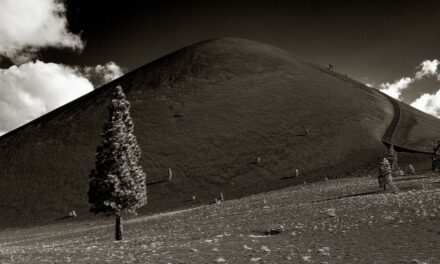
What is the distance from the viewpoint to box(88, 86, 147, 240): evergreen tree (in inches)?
1449

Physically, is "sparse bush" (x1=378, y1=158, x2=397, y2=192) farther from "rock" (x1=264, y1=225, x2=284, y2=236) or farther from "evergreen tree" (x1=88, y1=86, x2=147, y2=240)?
"evergreen tree" (x1=88, y1=86, x2=147, y2=240)

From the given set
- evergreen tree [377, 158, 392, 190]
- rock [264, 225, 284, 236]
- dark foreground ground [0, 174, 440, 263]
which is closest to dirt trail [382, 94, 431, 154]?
evergreen tree [377, 158, 392, 190]

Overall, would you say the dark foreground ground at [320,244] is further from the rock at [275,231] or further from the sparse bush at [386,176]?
the sparse bush at [386,176]

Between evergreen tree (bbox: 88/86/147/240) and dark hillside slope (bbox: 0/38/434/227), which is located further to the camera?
dark hillside slope (bbox: 0/38/434/227)

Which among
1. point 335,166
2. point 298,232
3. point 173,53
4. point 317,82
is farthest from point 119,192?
point 173,53

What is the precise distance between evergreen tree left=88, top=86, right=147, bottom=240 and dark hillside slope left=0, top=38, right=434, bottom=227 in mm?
40941

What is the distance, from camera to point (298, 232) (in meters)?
27.1

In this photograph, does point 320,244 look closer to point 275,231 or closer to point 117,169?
point 275,231

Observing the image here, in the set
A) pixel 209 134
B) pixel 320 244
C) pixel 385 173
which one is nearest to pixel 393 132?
pixel 209 134

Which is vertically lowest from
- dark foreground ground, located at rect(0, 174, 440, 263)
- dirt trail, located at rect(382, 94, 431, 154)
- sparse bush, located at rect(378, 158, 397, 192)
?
dark foreground ground, located at rect(0, 174, 440, 263)

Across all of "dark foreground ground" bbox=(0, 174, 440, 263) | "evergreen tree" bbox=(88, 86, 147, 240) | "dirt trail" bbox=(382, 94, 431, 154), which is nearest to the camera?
"dark foreground ground" bbox=(0, 174, 440, 263)

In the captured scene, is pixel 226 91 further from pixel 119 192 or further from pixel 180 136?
pixel 119 192

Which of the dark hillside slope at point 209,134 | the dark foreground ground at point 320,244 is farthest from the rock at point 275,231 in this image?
the dark hillside slope at point 209,134

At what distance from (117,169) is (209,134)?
78035 mm
